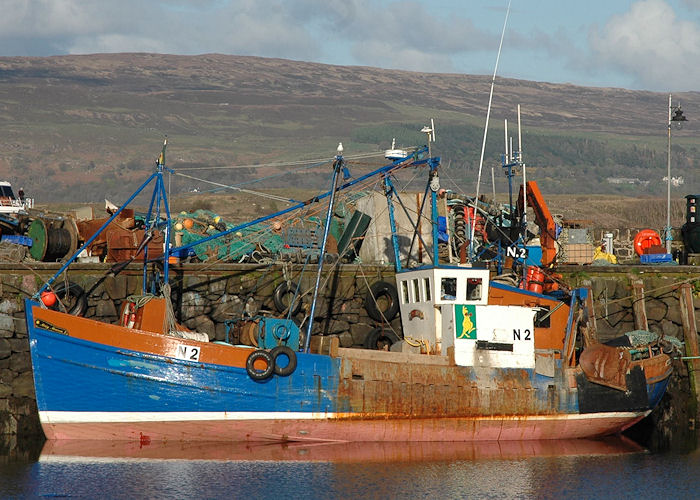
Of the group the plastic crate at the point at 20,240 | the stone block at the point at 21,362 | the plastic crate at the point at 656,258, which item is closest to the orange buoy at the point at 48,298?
the stone block at the point at 21,362

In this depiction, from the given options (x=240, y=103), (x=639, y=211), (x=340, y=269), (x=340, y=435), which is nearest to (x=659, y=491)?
(x=340, y=435)

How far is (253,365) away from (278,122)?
378 feet

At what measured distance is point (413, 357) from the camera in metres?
23.0

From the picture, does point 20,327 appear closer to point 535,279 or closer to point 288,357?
point 288,357

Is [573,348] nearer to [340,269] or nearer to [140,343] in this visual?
[340,269]

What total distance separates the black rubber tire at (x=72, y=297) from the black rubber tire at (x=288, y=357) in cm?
525

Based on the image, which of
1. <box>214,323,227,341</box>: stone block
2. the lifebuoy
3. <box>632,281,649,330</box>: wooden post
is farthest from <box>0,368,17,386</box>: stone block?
the lifebuoy

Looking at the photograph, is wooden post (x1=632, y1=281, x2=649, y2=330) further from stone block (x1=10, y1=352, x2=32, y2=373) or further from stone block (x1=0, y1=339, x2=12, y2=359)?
stone block (x1=0, y1=339, x2=12, y2=359)

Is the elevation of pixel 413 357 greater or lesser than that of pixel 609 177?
lesser

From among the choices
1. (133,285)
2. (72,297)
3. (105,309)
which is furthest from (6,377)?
(133,285)

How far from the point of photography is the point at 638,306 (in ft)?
89.1

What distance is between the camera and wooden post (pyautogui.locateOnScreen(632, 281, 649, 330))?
27.0 m

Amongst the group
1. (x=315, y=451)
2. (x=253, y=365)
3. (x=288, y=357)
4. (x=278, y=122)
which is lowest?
(x=315, y=451)

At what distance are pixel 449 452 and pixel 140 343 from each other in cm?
702
